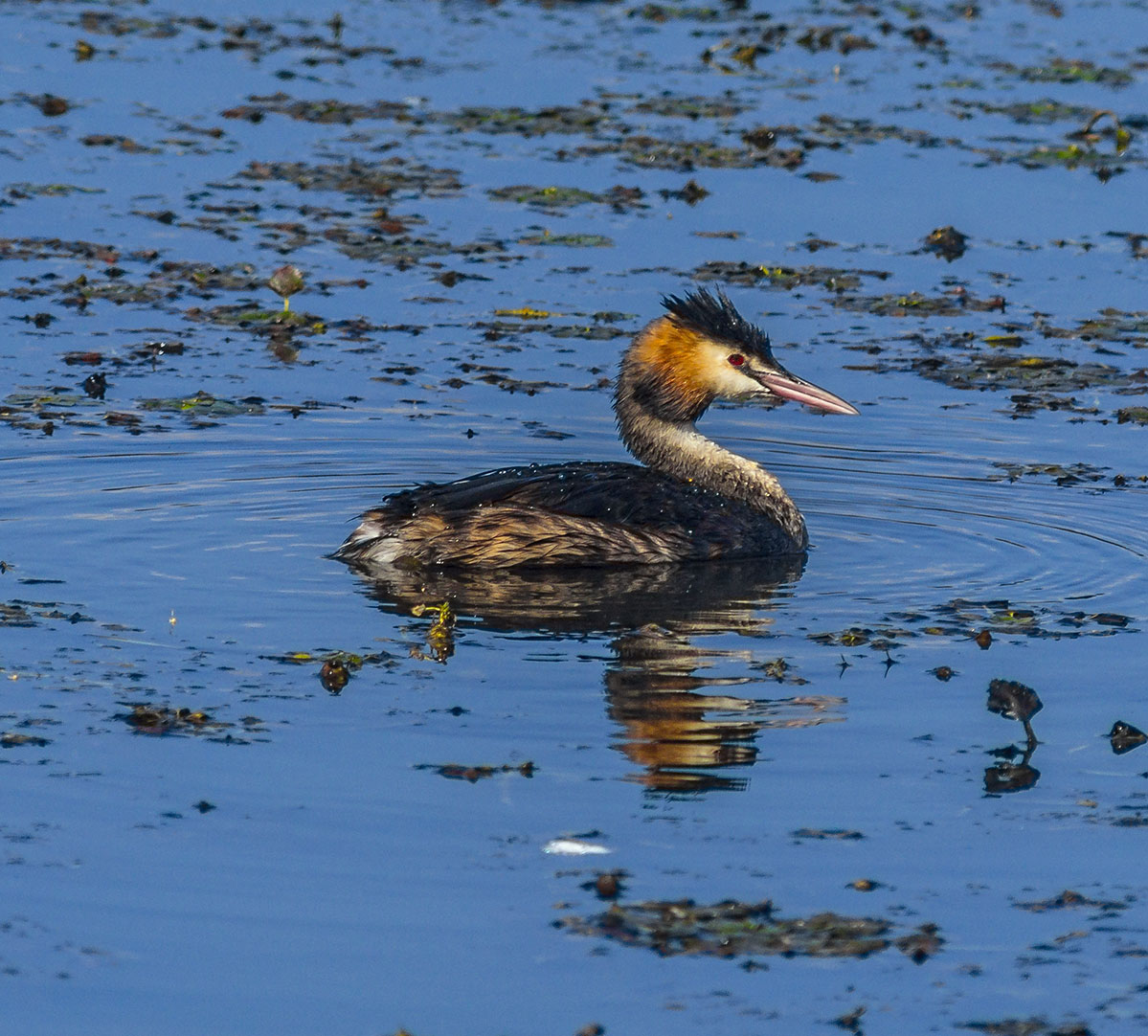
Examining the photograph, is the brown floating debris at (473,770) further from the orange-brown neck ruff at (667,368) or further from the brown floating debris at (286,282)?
the brown floating debris at (286,282)

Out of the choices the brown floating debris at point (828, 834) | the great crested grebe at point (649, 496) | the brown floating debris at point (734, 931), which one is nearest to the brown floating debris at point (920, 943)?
the brown floating debris at point (734, 931)

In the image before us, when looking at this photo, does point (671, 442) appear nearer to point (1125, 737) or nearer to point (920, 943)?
point (1125, 737)

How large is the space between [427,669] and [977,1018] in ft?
11.4

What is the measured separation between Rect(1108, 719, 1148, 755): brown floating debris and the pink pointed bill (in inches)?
155

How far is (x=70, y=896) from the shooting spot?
21.8ft

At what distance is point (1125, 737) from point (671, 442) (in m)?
4.26

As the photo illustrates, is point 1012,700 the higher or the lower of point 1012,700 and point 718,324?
the lower

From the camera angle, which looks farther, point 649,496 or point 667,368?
point 667,368

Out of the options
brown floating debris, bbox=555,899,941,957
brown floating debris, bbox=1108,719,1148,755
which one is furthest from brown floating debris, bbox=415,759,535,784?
brown floating debris, bbox=1108,719,1148,755

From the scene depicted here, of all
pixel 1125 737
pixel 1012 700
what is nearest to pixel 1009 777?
pixel 1012 700

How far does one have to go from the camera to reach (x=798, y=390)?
→ 12102 millimetres

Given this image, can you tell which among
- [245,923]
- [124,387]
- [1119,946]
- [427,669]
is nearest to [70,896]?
[245,923]

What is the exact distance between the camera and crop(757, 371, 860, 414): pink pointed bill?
39.5ft

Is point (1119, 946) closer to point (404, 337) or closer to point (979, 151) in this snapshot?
point (404, 337)
